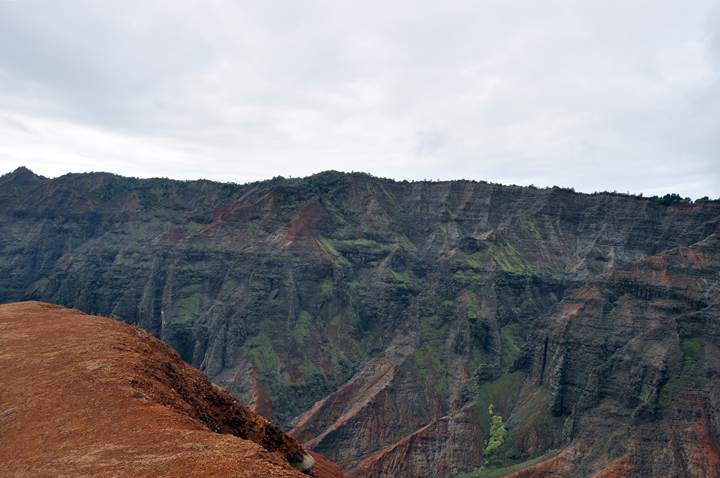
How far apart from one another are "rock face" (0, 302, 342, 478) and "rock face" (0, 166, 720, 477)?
64.4m

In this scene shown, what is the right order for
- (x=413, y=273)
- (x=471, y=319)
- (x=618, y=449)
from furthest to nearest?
(x=413, y=273) < (x=471, y=319) < (x=618, y=449)

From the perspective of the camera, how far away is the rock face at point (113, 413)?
2425 centimetres

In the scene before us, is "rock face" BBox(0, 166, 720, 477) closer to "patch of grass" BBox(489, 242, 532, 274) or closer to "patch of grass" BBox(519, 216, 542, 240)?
"patch of grass" BBox(489, 242, 532, 274)

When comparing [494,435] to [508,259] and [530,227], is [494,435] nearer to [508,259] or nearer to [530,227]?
[508,259]

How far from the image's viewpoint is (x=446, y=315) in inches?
5522

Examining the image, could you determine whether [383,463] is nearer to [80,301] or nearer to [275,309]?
[275,309]

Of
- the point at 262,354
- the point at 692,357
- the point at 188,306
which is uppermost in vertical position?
the point at 692,357

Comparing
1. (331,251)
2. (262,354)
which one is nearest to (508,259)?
(331,251)

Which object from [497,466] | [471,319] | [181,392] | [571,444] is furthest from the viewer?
[471,319]

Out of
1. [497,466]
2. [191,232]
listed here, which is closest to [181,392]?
[497,466]

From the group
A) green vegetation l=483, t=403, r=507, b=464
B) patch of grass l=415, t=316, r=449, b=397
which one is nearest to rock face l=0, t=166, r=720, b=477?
patch of grass l=415, t=316, r=449, b=397

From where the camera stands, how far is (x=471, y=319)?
134875 mm

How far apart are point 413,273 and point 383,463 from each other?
7425 cm

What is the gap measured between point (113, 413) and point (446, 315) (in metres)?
117
